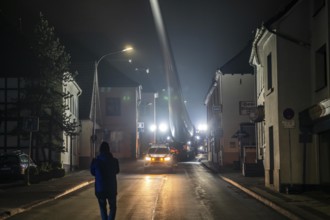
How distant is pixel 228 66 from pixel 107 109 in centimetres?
2293

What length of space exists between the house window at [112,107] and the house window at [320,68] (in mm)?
47894

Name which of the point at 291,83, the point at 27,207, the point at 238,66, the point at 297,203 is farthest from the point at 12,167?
the point at 238,66

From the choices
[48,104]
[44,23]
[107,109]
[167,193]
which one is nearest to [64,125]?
[48,104]

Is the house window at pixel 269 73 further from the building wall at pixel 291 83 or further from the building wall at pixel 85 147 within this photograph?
the building wall at pixel 85 147

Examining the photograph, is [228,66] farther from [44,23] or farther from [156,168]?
[44,23]

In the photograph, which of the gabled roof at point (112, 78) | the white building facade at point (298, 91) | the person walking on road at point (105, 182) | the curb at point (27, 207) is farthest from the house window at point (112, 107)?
the person walking on road at point (105, 182)

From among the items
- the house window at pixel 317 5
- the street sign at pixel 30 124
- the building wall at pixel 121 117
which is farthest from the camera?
the building wall at pixel 121 117

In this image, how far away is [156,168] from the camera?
36812 mm

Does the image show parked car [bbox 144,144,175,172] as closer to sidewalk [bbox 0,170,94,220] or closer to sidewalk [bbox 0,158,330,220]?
sidewalk [bbox 0,170,94,220]

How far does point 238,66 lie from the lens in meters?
46.8

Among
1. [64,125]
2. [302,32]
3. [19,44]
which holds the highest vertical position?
[19,44]

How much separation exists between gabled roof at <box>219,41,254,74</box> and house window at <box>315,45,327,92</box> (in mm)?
26556

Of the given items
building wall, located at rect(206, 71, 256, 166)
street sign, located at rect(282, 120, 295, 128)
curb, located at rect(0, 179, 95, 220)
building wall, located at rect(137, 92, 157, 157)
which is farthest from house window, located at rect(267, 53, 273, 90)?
building wall, located at rect(137, 92, 157, 157)

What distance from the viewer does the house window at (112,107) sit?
6588 centimetres
